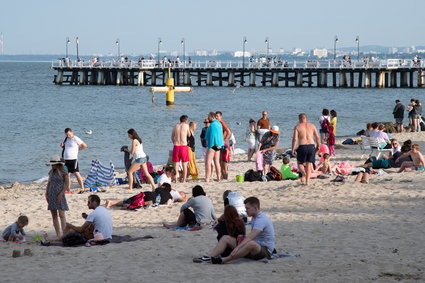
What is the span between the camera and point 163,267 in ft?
26.7

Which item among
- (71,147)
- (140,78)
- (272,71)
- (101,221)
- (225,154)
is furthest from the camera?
(140,78)

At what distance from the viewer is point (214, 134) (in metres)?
13.9

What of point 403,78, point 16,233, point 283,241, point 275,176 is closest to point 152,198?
point 16,233

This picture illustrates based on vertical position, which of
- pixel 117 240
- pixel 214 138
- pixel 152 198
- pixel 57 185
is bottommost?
pixel 117 240

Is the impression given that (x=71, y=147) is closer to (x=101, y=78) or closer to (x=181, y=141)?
(x=181, y=141)

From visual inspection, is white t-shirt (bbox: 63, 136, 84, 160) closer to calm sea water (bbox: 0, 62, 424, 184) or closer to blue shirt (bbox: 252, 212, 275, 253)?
calm sea water (bbox: 0, 62, 424, 184)

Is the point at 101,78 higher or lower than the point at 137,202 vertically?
higher

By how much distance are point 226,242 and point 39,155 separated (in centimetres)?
1849

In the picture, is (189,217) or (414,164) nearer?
(189,217)

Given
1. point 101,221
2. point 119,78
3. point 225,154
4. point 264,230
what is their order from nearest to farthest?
point 264,230 → point 101,221 → point 225,154 → point 119,78

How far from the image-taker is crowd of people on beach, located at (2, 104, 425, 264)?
8297 millimetres

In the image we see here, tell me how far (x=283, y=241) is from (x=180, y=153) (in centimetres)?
504

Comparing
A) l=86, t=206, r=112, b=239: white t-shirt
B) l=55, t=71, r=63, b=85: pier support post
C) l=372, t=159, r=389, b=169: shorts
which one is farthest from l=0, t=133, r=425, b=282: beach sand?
l=55, t=71, r=63, b=85: pier support post

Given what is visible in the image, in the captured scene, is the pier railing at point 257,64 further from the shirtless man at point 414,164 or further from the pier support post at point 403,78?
the shirtless man at point 414,164
